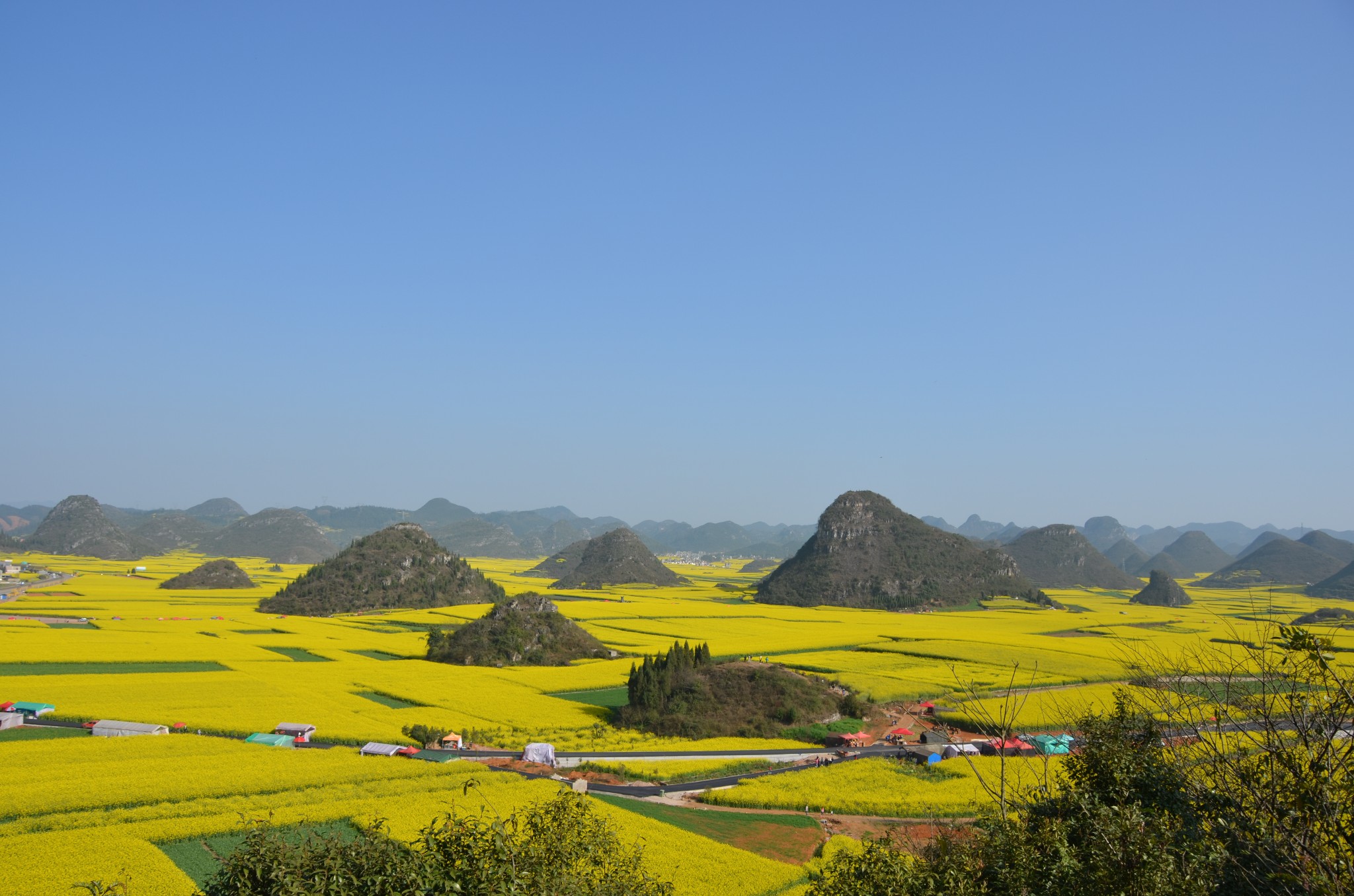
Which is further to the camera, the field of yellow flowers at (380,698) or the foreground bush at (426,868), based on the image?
the field of yellow flowers at (380,698)

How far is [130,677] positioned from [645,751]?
3687 cm

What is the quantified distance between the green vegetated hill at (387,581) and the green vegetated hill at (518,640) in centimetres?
3963

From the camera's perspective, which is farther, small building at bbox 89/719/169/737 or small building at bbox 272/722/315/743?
small building at bbox 272/722/315/743

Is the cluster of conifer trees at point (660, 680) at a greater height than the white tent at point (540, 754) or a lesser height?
greater

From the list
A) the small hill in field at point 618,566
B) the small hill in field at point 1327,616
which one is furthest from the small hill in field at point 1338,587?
the small hill in field at point 618,566

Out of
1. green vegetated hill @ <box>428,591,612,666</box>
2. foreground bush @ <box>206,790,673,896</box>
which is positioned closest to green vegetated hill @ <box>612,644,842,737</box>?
green vegetated hill @ <box>428,591,612,666</box>

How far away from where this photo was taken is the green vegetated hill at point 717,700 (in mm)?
47000

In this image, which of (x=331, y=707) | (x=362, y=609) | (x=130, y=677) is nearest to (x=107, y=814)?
(x=331, y=707)

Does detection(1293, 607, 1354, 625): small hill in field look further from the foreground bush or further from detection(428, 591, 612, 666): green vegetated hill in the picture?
the foreground bush

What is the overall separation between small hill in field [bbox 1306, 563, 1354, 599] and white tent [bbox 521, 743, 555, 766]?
559 feet

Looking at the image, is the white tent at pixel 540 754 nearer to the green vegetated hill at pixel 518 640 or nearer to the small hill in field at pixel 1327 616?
the green vegetated hill at pixel 518 640

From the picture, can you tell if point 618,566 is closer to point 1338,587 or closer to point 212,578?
point 212,578

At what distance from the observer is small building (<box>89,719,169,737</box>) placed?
3750 centimetres

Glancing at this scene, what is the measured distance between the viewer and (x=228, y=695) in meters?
48.4
